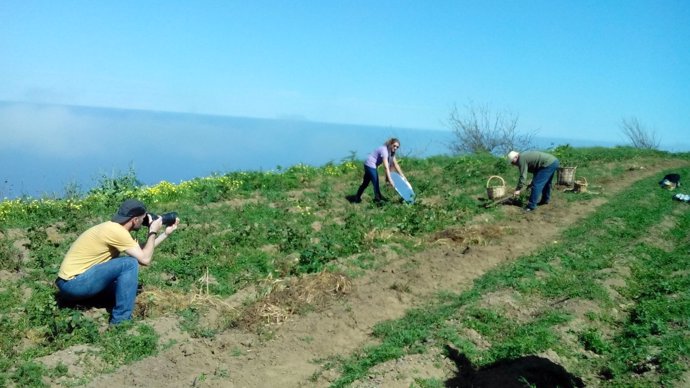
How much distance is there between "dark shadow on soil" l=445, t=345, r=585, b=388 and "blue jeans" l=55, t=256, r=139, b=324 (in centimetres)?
333

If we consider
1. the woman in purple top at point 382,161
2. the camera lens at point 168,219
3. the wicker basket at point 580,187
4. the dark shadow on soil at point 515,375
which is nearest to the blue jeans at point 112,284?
the camera lens at point 168,219

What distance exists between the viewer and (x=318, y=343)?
235 inches

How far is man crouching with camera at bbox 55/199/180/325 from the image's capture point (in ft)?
19.9

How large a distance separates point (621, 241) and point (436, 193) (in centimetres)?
497

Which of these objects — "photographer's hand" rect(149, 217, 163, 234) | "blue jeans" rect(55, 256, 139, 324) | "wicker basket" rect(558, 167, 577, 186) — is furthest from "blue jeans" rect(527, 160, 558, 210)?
"blue jeans" rect(55, 256, 139, 324)

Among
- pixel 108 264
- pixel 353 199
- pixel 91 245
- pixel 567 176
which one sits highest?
pixel 567 176

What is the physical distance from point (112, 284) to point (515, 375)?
4094mm

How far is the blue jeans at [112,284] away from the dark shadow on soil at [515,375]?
333cm

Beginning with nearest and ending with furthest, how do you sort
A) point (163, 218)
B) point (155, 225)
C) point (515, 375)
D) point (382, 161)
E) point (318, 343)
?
point (515, 375) < point (318, 343) < point (155, 225) < point (163, 218) < point (382, 161)

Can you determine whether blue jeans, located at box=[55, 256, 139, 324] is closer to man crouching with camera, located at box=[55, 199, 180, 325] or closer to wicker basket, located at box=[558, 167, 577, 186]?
man crouching with camera, located at box=[55, 199, 180, 325]

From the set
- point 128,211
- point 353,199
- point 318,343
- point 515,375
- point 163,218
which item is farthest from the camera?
point 353,199

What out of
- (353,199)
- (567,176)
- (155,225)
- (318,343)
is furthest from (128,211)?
(567,176)

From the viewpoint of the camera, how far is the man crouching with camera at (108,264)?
6.05 metres

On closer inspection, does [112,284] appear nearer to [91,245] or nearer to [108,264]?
[108,264]
